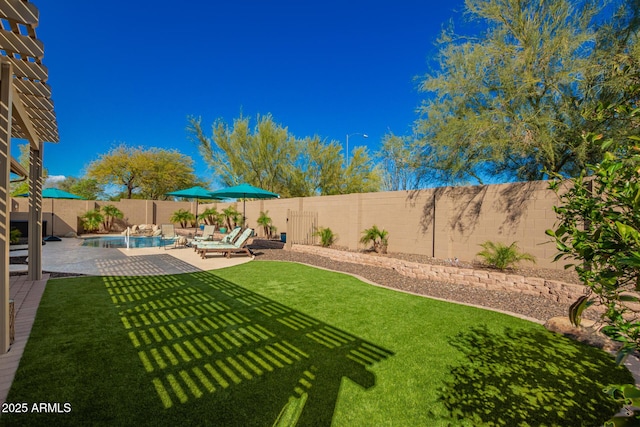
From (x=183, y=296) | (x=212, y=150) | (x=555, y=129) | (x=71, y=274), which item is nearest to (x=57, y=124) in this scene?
(x=71, y=274)

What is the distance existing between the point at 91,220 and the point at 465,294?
2129 centimetres

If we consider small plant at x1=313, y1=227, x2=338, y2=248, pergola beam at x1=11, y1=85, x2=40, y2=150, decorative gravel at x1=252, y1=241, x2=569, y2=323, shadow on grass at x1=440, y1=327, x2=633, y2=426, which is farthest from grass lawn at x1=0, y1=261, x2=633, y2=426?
small plant at x1=313, y1=227, x2=338, y2=248

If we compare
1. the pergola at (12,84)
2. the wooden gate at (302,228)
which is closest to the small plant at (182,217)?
the wooden gate at (302,228)

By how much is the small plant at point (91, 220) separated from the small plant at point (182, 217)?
171 inches

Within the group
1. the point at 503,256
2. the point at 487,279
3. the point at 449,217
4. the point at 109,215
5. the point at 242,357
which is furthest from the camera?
the point at 109,215

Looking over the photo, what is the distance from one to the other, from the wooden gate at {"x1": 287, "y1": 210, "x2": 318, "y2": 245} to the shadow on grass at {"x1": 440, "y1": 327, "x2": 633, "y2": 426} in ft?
29.3

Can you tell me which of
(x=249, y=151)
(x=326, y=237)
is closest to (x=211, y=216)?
(x=249, y=151)

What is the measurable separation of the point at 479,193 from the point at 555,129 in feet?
8.20

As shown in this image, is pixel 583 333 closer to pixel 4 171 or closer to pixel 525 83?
pixel 525 83

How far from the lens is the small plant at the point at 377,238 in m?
9.95

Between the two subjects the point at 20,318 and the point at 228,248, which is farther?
the point at 228,248

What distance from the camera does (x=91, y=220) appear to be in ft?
60.2

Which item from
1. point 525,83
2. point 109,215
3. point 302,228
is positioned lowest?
point 302,228

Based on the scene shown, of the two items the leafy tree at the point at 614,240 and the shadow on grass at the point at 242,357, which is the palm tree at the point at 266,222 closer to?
the shadow on grass at the point at 242,357
